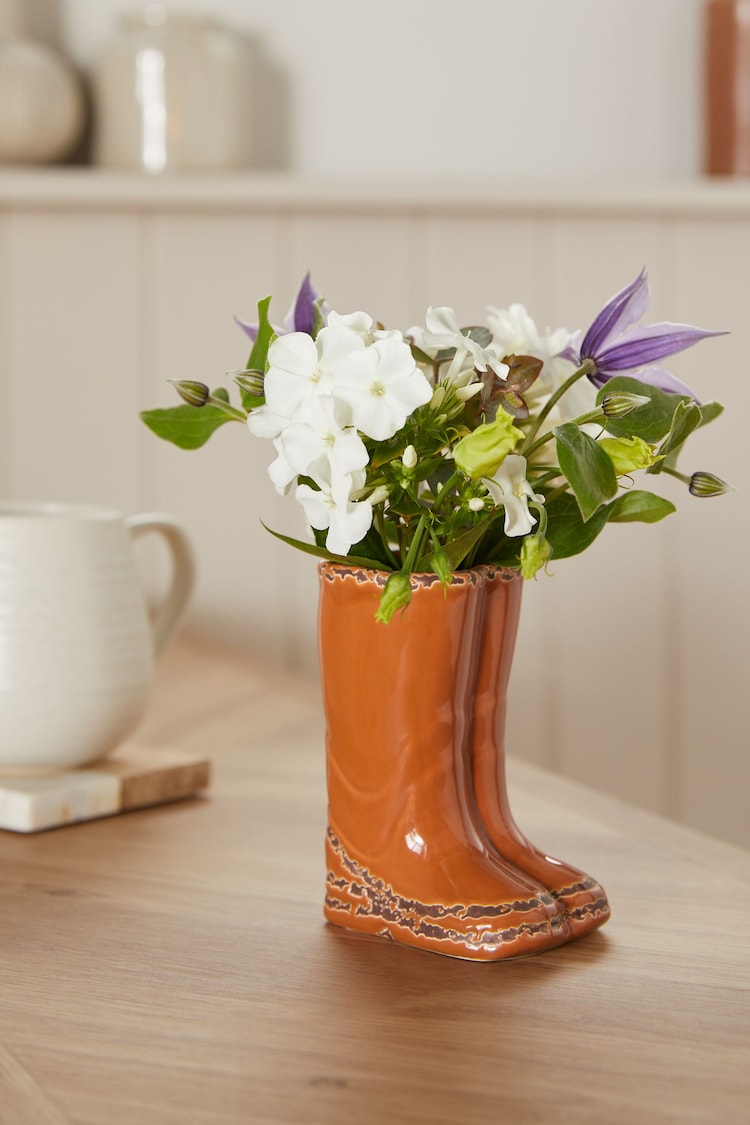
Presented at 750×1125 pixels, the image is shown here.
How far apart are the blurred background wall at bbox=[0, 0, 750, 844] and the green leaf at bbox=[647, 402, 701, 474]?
3.13 feet

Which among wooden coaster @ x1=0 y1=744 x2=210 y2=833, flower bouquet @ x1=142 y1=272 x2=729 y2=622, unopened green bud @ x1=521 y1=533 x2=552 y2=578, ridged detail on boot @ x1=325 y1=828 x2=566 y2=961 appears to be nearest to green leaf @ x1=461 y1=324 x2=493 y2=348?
flower bouquet @ x1=142 y1=272 x2=729 y2=622

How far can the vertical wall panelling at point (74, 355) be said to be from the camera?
4.82ft

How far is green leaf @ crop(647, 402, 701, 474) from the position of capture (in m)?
0.49

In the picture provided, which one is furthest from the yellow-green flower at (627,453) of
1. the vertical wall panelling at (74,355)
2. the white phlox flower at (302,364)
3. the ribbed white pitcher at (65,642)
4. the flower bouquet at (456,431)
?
the vertical wall panelling at (74,355)

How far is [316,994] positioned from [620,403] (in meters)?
0.25

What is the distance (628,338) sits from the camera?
517 millimetres

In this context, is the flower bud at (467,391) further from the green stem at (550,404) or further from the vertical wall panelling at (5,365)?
the vertical wall panelling at (5,365)

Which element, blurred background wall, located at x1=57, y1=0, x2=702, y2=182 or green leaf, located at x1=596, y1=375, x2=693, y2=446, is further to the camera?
blurred background wall, located at x1=57, y1=0, x2=702, y2=182

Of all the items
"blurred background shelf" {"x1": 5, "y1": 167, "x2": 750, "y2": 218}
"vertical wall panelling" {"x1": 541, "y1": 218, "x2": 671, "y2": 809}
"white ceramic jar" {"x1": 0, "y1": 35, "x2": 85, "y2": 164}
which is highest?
"white ceramic jar" {"x1": 0, "y1": 35, "x2": 85, "y2": 164}

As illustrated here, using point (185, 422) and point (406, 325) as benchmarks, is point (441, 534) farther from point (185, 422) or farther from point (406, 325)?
point (406, 325)

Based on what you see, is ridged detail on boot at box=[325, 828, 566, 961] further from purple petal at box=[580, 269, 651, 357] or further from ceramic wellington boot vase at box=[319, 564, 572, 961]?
purple petal at box=[580, 269, 651, 357]

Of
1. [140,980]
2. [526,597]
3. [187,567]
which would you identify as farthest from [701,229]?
[140,980]

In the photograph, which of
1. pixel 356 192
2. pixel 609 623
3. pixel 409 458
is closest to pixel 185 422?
pixel 409 458

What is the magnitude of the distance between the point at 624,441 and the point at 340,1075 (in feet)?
0.80
